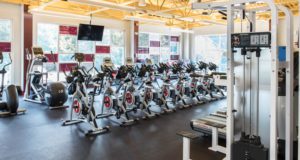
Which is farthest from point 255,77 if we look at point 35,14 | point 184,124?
point 35,14

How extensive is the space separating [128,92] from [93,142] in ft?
6.22

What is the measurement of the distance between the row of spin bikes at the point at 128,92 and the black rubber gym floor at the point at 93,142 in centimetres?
34

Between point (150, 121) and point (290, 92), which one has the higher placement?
point (290, 92)

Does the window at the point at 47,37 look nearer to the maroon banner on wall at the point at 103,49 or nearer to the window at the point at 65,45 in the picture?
the window at the point at 65,45

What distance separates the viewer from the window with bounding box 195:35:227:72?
14086mm

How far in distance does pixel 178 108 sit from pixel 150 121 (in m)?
1.56

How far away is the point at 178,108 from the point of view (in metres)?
7.18

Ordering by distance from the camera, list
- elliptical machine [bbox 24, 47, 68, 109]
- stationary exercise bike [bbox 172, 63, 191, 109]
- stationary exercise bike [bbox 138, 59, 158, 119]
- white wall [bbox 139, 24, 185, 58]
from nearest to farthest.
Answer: stationary exercise bike [bbox 138, 59, 158, 119], elliptical machine [bbox 24, 47, 68, 109], stationary exercise bike [bbox 172, 63, 191, 109], white wall [bbox 139, 24, 185, 58]

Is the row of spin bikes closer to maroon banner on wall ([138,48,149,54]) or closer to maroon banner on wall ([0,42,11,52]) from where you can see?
maroon banner on wall ([0,42,11,52])

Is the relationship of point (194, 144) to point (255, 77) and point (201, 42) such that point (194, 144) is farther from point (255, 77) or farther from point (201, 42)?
point (201, 42)

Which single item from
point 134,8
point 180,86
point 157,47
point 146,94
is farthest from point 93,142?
point 157,47

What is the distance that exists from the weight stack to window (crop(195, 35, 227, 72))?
11.3 meters

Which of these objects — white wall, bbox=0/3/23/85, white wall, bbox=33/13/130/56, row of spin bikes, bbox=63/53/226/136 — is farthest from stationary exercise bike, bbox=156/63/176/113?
white wall, bbox=0/3/23/85

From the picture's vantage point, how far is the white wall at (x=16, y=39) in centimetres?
884
